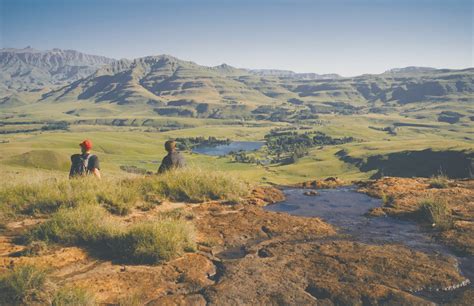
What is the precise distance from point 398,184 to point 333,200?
3.91m

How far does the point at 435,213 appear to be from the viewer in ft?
34.0

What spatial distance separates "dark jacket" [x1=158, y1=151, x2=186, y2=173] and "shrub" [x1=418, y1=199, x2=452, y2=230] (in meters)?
8.61

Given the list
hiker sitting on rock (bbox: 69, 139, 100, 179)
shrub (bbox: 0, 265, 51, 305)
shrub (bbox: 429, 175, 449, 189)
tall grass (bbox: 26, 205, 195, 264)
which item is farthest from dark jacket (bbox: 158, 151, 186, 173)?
shrub (bbox: 429, 175, 449, 189)

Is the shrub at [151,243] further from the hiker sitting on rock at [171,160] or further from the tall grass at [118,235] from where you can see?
the hiker sitting on rock at [171,160]

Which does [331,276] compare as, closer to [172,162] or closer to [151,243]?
[151,243]

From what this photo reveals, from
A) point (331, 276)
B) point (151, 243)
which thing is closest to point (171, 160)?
point (151, 243)

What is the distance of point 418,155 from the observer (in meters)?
163

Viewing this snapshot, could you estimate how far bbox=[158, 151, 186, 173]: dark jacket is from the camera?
14641mm

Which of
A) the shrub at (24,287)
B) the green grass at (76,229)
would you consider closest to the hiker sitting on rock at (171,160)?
the green grass at (76,229)

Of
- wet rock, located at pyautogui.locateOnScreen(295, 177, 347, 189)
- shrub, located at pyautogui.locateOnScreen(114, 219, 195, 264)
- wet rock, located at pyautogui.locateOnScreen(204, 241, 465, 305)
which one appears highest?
shrub, located at pyautogui.locateOnScreen(114, 219, 195, 264)

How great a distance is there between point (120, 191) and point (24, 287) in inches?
213

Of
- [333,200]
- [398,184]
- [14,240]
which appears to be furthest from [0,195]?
[398,184]

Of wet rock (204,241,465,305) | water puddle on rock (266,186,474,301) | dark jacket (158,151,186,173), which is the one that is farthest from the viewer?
dark jacket (158,151,186,173)

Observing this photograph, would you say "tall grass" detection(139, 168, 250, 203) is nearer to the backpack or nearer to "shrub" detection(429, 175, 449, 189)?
the backpack
